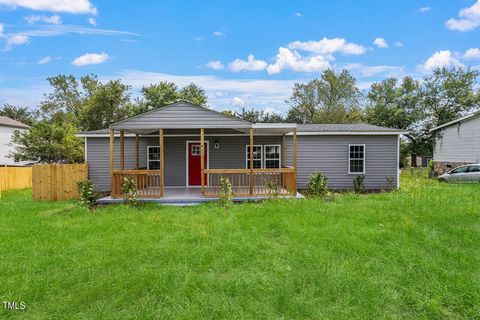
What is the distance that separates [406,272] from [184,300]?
2.92 meters

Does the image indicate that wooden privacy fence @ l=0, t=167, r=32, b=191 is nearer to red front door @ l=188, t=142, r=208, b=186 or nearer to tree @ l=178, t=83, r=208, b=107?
red front door @ l=188, t=142, r=208, b=186

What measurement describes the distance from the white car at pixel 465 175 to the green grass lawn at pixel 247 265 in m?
9.96

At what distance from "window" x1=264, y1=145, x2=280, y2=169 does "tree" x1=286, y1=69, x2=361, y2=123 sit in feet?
75.7

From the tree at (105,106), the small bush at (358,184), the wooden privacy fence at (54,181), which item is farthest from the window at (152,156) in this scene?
the tree at (105,106)

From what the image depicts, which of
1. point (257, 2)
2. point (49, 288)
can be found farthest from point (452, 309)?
point (257, 2)

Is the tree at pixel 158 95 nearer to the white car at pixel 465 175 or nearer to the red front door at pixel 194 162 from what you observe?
the red front door at pixel 194 162

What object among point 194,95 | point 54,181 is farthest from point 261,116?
point 54,181

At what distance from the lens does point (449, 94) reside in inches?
1110

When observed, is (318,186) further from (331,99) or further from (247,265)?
(331,99)

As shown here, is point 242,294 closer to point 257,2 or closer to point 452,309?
point 452,309

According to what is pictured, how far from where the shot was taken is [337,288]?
3781 millimetres

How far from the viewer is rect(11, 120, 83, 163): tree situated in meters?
18.0

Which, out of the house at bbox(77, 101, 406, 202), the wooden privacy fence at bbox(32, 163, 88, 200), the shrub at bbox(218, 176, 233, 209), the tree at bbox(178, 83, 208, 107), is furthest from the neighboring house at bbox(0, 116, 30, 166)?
the shrub at bbox(218, 176, 233, 209)

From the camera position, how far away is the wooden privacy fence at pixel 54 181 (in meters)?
10.8
